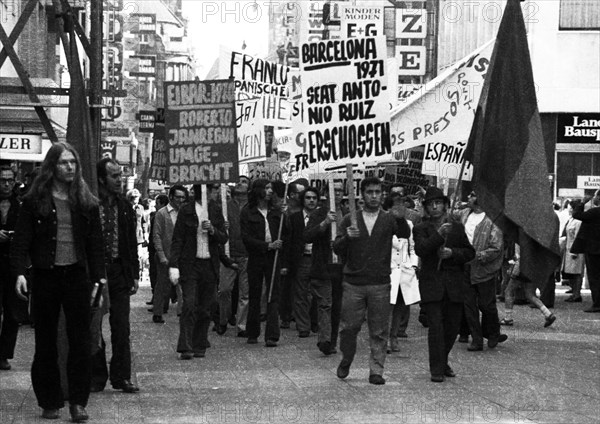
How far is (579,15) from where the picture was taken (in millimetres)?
37656

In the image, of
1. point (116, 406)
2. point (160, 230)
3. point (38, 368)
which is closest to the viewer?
point (38, 368)

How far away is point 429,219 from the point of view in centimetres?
1397

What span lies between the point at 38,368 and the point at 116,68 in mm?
59523

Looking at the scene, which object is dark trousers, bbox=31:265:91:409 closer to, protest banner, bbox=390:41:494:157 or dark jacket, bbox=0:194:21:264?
dark jacket, bbox=0:194:21:264

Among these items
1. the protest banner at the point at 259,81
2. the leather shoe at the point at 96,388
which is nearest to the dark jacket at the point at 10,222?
the leather shoe at the point at 96,388

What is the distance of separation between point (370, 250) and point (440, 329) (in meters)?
1.05

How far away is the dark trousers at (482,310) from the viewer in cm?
1595

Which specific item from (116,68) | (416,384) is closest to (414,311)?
(416,384)

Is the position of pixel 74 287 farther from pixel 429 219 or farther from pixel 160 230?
pixel 160 230

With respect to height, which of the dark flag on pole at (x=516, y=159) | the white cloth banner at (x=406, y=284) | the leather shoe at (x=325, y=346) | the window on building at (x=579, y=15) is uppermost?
the window on building at (x=579, y=15)

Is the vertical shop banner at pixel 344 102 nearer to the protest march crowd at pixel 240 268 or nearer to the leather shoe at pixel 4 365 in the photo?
the protest march crowd at pixel 240 268

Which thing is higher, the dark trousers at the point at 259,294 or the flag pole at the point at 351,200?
the flag pole at the point at 351,200

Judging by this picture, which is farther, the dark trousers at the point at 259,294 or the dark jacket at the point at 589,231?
the dark jacket at the point at 589,231

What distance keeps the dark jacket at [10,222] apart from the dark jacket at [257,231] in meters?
3.51
